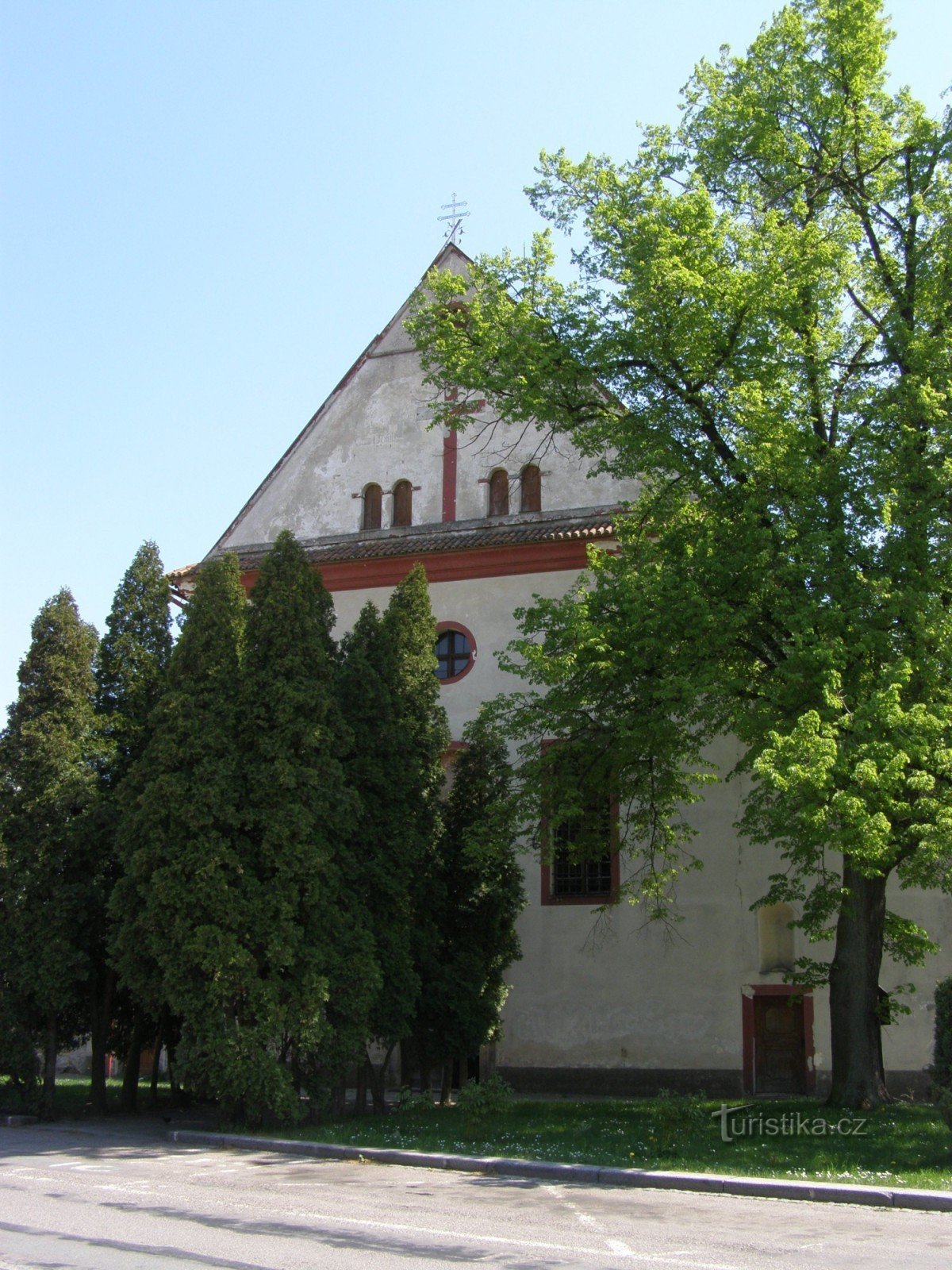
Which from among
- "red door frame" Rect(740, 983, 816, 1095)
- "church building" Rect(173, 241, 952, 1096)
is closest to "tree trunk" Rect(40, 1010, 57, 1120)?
"church building" Rect(173, 241, 952, 1096)

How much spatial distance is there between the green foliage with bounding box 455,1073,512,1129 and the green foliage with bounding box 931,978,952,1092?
14.5 feet

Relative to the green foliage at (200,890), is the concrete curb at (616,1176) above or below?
below

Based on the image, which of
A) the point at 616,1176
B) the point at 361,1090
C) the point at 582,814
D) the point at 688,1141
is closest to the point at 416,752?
the point at 582,814

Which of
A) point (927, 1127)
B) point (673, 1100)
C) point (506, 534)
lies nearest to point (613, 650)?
point (673, 1100)

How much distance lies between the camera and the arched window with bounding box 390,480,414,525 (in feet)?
81.4

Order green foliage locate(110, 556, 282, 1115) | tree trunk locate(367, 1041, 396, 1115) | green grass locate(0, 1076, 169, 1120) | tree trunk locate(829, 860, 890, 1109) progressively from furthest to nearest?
green grass locate(0, 1076, 169, 1120)
tree trunk locate(367, 1041, 396, 1115)
tree trunk locate(829, 860, 890, 1109)
green foliage locate(110, 556, 282, 1115)

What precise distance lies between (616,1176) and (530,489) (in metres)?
14.7

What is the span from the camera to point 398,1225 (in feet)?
29.5

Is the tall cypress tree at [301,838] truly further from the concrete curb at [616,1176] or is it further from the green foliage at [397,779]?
the concrete curb at [616,1176]

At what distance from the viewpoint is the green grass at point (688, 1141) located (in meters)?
11.6

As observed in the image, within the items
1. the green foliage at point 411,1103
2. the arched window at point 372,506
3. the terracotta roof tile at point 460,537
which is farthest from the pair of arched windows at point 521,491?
the green foliage at point 411,1103

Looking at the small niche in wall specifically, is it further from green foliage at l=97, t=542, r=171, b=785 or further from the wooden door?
green foliage at l=97, t=542, r=171, b=785

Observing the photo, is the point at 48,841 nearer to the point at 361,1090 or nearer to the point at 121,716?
the point at 121,716

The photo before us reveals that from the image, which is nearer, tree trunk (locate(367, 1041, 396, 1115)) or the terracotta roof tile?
tree trunk (locate(367, 1041, 396, 1115))
